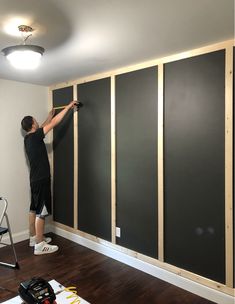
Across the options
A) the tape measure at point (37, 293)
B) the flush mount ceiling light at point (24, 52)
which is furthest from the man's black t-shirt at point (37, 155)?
the tape measure at point (37, 293)

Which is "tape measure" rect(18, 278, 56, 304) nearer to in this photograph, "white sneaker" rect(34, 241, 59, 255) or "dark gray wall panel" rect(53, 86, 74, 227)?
"white sneaker" rect(34, 241, 59, 255)

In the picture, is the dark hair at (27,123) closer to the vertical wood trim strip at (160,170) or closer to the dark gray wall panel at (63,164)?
the dark gray wall panel at (63,164)

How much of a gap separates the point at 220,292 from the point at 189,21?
2.23m

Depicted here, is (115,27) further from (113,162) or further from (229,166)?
(113,162)

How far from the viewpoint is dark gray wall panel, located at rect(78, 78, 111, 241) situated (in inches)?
126

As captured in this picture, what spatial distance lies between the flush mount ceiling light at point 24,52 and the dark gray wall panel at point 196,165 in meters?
1.29

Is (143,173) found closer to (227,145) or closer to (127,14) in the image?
(227,145)

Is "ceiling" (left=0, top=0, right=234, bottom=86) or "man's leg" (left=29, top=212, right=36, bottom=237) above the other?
"ceiling" (left=0, top=0, right=234, bottom=86)

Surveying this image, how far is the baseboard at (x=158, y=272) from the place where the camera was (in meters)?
2.27

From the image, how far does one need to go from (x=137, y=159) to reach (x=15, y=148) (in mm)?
1848

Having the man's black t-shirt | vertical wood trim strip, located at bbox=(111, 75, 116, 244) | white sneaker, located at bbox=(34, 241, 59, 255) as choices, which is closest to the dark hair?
the man's black t-shirt

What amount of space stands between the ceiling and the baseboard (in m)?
A: 2.19

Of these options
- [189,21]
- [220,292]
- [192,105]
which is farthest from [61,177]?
[189,21]

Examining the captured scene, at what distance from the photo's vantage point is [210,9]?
1.63 m
